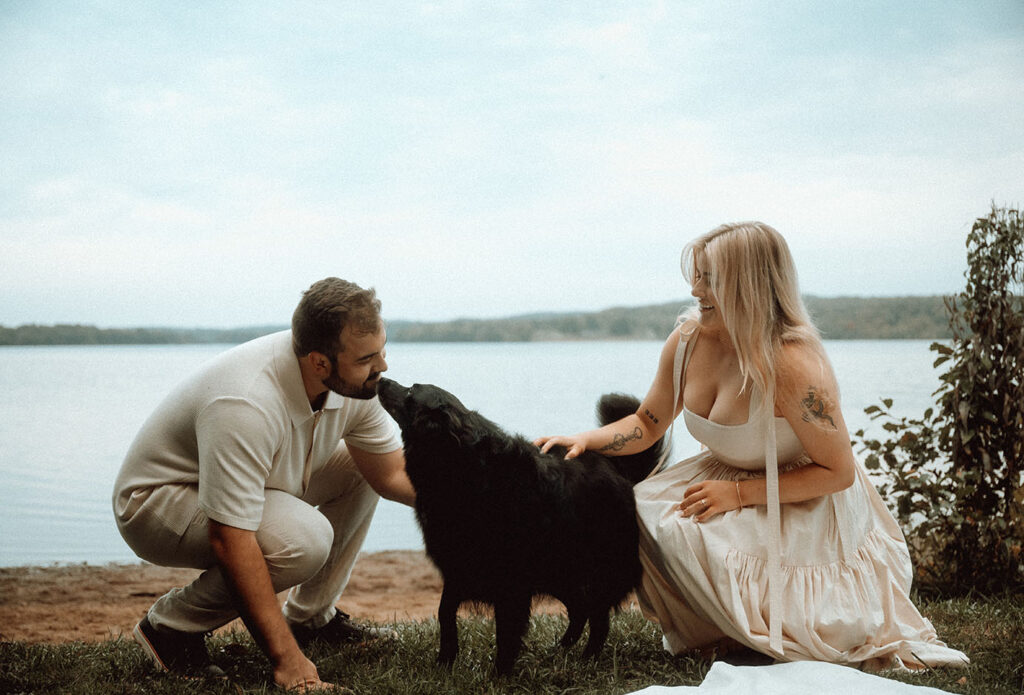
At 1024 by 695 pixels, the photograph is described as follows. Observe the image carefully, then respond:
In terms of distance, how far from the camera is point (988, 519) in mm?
3156

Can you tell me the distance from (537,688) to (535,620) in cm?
76

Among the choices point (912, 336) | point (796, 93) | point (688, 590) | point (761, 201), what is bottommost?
point (688, 590)

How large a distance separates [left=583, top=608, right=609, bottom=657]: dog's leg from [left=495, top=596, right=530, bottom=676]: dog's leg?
0.95 ft

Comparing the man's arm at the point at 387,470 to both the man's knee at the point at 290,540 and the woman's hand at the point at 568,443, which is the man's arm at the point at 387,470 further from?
the woman's hand at the point at 568,443

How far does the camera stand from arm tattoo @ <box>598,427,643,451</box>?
2.51 meters

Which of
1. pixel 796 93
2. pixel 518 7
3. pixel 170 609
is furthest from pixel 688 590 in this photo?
pixel 518 7

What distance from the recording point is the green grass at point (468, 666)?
2.11 metres

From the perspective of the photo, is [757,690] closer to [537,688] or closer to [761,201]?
A: [537,688]

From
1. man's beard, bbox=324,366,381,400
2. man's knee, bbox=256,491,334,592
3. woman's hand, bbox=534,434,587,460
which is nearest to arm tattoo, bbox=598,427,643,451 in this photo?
woman's hand, bbox=534,434,587,460

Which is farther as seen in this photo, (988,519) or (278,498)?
(988,519)

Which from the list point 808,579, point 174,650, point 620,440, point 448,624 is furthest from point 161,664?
point 808,579

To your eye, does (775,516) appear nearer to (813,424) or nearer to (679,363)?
(813,424)

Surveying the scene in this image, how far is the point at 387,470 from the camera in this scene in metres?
2.72

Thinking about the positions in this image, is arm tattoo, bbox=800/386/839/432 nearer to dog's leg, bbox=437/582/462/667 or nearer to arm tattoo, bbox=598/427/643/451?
arm tattoo, bbox=598/427/643/451
